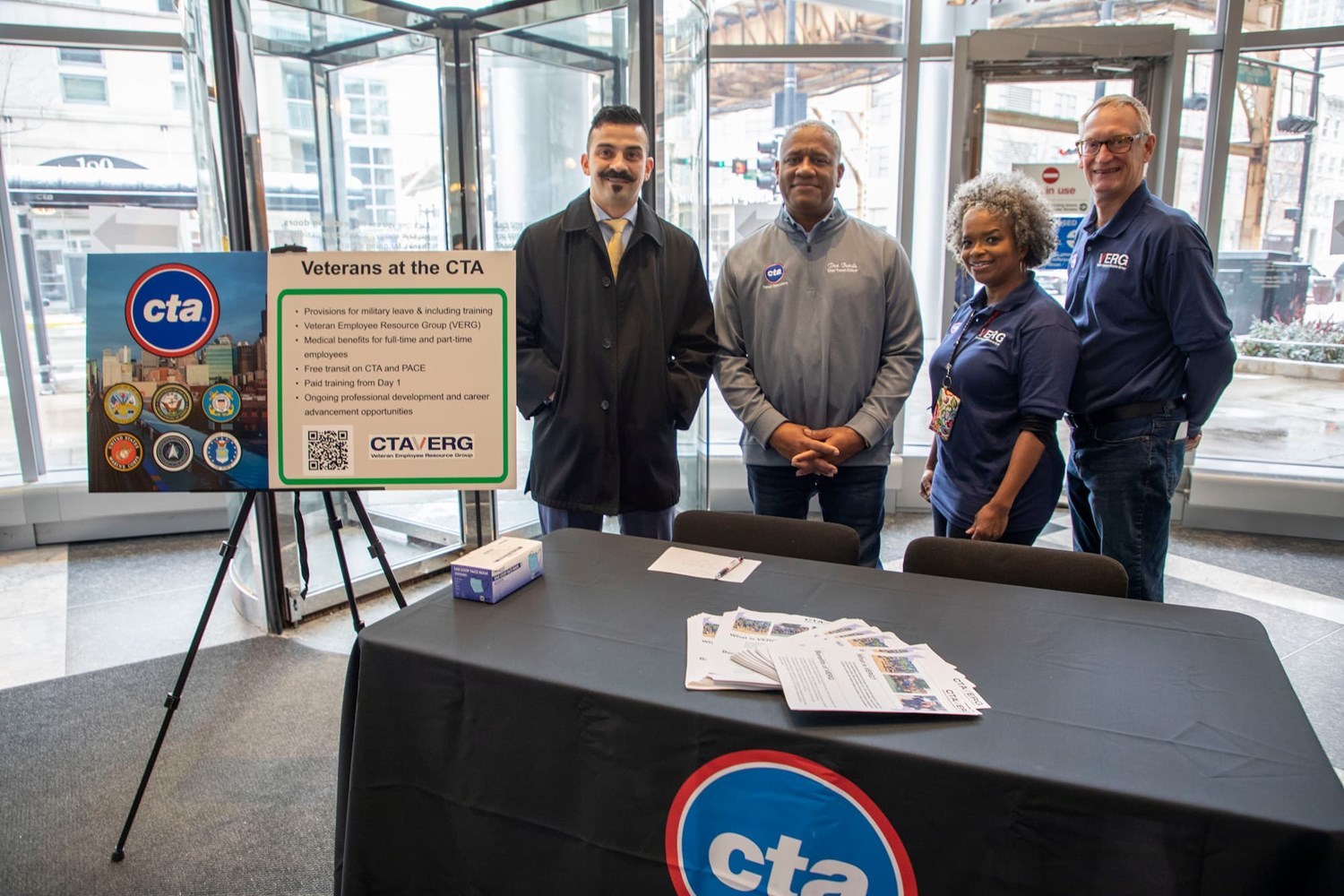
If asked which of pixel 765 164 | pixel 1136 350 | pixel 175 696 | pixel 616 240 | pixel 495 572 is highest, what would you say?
pixel 765 164

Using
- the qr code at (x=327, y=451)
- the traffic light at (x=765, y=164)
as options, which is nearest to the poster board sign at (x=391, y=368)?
the qr code at (x=327, y=451)

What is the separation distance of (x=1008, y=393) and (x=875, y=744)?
4.27ft

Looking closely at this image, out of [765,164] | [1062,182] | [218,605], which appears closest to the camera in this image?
[218,605]

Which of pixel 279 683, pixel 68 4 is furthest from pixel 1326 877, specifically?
pixel 68 4

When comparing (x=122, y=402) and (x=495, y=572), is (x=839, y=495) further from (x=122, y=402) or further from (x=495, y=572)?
(x=122, y=402)

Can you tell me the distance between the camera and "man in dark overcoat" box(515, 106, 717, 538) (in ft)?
7.89

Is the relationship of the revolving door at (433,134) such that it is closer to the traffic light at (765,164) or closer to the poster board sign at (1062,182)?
the traffic light at (765,164)

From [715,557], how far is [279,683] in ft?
5.97

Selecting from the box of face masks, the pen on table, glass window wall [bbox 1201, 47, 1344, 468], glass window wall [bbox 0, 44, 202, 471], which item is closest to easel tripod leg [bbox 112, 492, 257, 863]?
the box of face masks

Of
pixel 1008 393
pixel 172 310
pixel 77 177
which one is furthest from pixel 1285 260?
pixel 77 177

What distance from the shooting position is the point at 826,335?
2.38 meters

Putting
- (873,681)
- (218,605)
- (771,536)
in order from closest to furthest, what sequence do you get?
(873,681), (771,536), (218,605)

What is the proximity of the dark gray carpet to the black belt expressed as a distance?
221cm

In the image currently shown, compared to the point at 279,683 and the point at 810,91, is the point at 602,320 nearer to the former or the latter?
the point at 279,683
